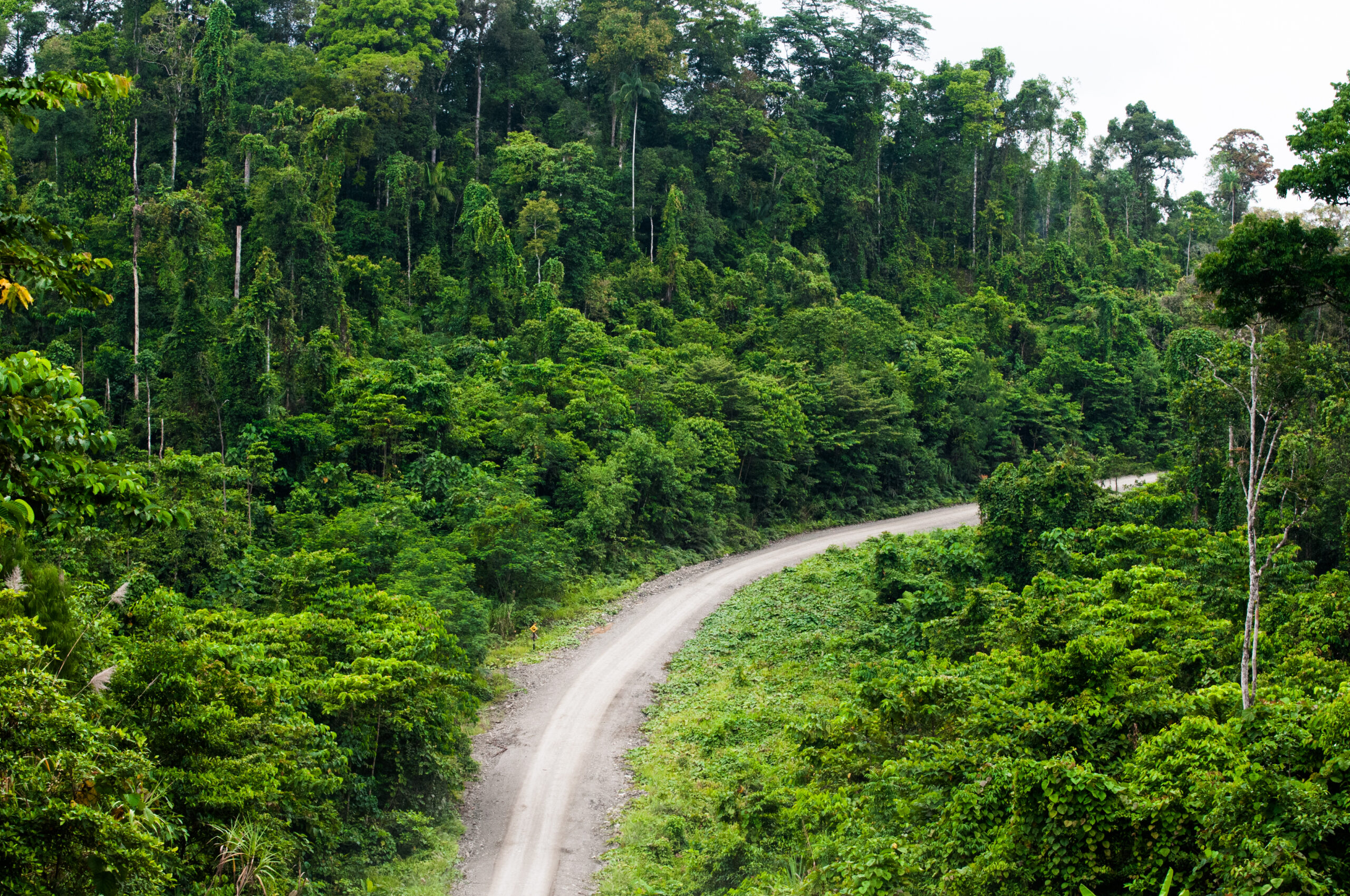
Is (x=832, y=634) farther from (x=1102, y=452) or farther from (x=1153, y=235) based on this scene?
(x=1153, y=235)

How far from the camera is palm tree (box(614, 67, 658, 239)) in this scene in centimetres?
5150

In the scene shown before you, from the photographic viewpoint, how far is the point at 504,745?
1973 centimetres

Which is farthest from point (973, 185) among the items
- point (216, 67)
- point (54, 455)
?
point (54, 455)

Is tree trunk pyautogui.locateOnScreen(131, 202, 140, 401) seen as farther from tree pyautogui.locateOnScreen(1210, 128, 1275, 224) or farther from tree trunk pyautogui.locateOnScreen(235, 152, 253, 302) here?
tree pyautogui.locateOnScreen(1210, 128, 1275, 224)

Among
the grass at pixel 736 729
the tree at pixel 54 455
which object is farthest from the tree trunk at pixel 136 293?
the tree at pixel 54 455

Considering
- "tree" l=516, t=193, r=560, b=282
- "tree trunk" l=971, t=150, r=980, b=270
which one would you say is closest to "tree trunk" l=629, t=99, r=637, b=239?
"tree" l=516, t=193, r=560, b=282

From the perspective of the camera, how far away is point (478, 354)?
129 feet

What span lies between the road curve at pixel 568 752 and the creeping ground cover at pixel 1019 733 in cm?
71

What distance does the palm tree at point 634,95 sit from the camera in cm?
5150

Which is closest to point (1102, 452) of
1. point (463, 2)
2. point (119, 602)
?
point (463, 2)

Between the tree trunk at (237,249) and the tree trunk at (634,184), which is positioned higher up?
the tree trunk at (634,184)

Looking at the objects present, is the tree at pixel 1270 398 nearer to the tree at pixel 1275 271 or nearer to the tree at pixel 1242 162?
the tree at pixel 1275 271

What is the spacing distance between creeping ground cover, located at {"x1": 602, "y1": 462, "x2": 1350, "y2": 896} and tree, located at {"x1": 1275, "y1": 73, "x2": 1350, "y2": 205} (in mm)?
6968

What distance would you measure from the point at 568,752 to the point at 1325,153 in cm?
1777
